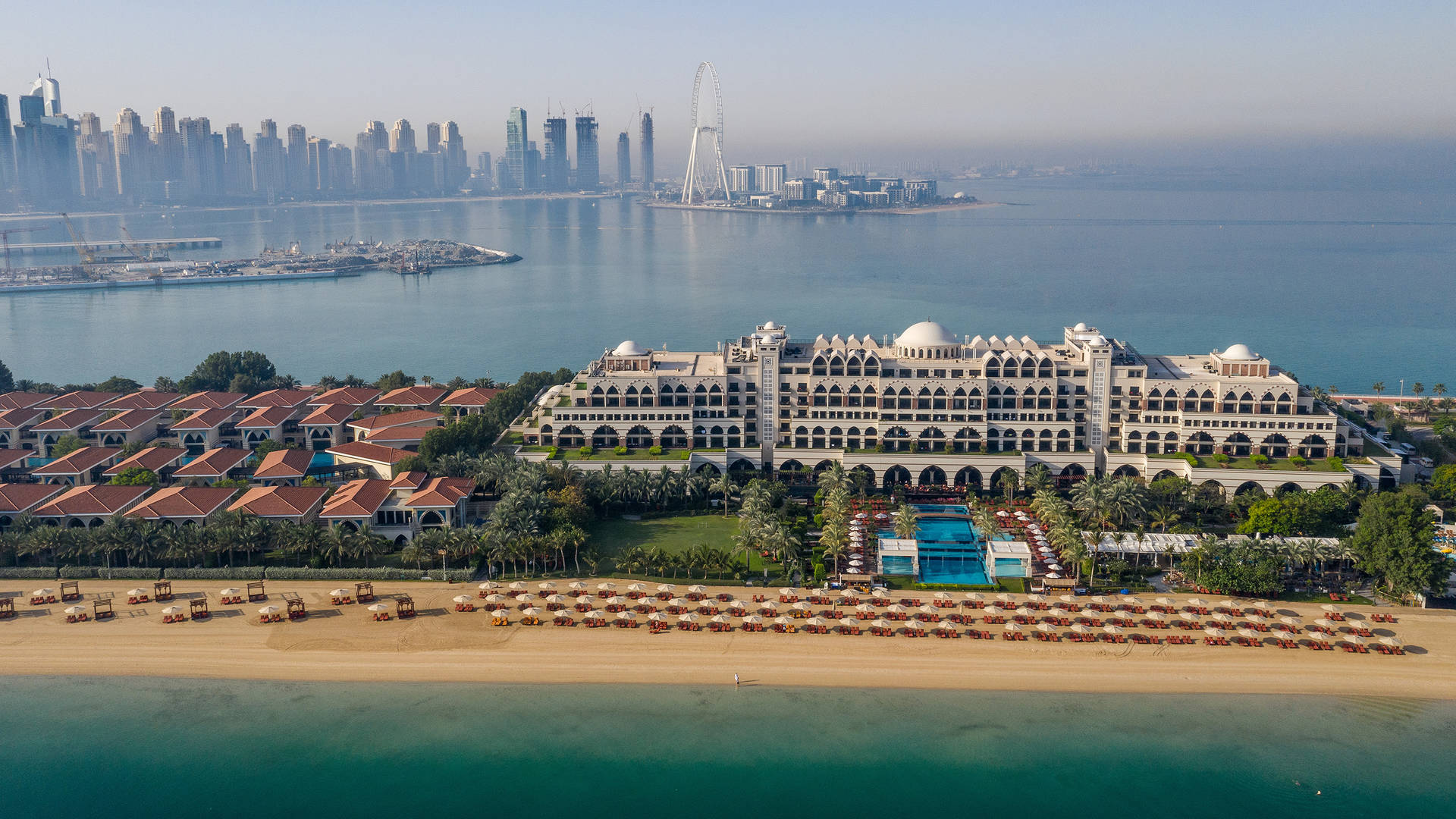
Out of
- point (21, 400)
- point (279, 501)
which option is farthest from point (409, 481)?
point (21, 400)

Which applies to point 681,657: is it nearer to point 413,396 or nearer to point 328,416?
point 328,416

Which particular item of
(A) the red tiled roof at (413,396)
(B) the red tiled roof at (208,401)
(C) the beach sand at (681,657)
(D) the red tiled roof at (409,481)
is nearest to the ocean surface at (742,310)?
(A) the red tiled roof at (413,396)

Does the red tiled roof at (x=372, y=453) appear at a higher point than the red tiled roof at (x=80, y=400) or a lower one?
lower

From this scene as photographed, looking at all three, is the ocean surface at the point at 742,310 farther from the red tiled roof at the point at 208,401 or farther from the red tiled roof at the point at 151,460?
the red tiled roof at the point at 151,460

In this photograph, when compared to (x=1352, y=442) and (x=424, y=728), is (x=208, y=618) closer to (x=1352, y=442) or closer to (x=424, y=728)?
(x=424, y=728)

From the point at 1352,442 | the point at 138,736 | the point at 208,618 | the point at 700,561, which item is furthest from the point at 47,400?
the point at 1352,442

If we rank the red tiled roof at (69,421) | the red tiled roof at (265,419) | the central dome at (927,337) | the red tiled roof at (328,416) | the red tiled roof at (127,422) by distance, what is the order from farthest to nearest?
the red tiled roof at (328,416)
the red tiled roof at (265,419)
the red tiled roof at (127,422)
the red tiled roof at (69,421)
the central dome at (927,337)
